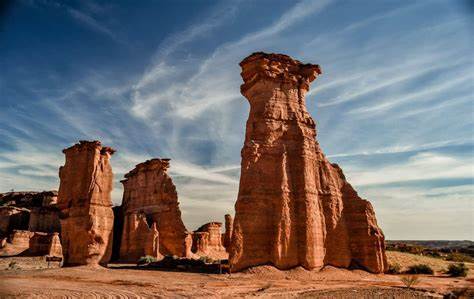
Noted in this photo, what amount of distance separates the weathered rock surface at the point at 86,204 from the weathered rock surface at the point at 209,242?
15.2 m

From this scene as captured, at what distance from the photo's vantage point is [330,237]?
2322cm

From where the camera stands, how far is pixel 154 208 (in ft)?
128

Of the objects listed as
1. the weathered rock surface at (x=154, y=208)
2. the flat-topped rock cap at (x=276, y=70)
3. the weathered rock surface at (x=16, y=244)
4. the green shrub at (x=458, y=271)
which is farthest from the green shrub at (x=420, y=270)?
the weathered rock surface at (x=16, y=244)

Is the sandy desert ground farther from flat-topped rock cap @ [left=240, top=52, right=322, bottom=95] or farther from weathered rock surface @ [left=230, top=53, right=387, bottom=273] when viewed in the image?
flat-topped rock cap @ [left=240, top=52, right=322, bottom=95]

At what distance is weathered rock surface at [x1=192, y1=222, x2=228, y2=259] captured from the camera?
1698 inches

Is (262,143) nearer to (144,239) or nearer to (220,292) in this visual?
(220,292)

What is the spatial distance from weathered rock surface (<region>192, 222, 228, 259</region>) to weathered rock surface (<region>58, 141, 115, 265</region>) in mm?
15241

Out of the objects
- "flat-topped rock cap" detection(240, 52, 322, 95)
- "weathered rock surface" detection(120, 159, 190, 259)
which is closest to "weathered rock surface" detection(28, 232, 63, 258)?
"weathered rock surface" detection(120, 159, 190, 259)

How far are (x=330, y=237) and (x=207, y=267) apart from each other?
365 inches

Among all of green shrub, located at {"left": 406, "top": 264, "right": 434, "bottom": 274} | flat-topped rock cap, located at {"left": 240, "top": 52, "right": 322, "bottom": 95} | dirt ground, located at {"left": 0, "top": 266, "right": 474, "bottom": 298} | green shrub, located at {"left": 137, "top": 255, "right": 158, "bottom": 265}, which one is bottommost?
dirt ground, located at {"left": 0, "top": 266, "right": 474, "bottom": 298}

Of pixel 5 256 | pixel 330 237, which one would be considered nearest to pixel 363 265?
pixel 330 237

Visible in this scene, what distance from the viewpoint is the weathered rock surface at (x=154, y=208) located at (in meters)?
36.1

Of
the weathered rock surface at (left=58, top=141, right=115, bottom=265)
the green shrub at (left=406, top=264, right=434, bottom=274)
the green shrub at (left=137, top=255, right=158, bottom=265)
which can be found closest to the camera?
the weathered rock surface at (left=58, top=141, right=115, bottom=265)

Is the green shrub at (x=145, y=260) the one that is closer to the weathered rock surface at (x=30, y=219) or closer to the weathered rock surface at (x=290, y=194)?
the weathered rock surface at (x=290, y=194)
